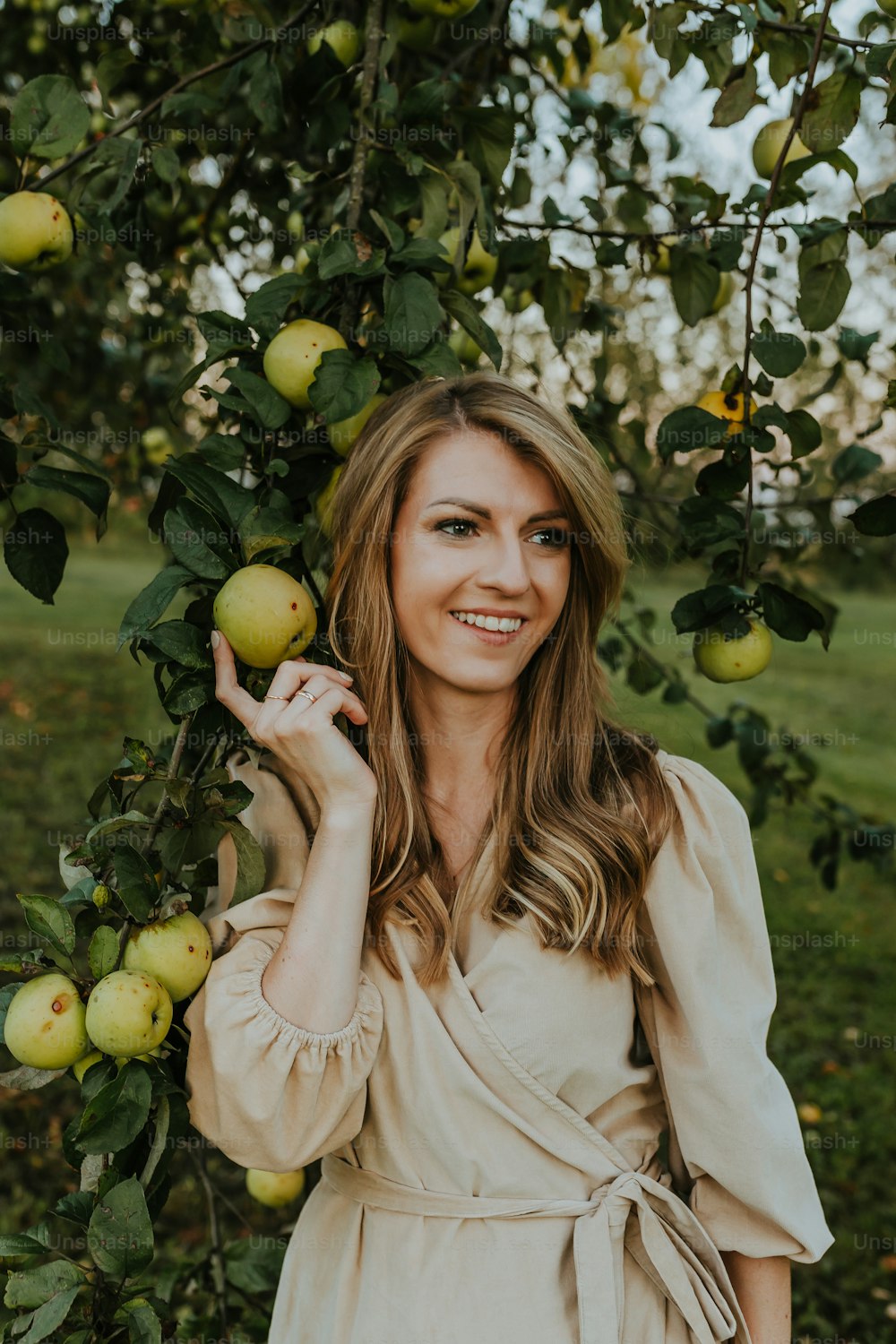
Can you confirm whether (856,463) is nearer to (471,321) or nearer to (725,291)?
(725,291)

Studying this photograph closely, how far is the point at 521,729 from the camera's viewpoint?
154 centimetres

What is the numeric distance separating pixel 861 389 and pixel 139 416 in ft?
11.0

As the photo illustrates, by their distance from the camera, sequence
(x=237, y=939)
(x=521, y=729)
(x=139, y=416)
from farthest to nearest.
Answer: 1. (x=139, y=416)
2. (x=521, y=729)
3. (x=237, y=939)

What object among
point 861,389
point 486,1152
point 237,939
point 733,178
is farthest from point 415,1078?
point 733,178

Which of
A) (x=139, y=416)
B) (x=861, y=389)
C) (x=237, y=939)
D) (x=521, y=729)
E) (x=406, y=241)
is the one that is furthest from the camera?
(x=861, y=389)

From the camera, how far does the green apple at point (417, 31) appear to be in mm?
1640

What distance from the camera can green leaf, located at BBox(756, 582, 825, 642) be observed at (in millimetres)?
1389

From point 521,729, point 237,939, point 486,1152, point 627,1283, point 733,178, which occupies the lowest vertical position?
point 627,1283

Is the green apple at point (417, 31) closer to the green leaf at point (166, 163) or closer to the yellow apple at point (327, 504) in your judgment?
the green leaf at point (166, 163)

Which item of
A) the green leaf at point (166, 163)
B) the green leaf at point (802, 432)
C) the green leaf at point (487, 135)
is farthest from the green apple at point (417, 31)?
the green leaf at point (802, 432)

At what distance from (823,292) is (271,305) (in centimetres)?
71

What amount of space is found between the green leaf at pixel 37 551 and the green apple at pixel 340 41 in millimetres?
786

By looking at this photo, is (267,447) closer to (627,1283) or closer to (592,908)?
(592,908)

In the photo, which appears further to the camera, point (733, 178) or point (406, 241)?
point (733, 178)
